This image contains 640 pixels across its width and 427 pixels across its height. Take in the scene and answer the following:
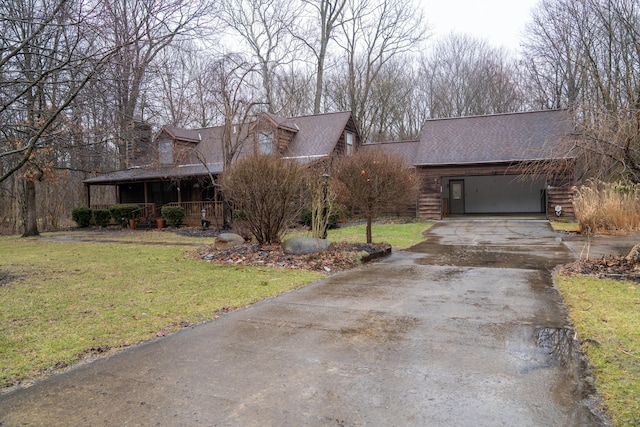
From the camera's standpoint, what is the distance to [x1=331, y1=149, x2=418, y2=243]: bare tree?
10758 mm

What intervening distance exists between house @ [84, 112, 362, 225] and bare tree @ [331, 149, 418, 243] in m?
9.03

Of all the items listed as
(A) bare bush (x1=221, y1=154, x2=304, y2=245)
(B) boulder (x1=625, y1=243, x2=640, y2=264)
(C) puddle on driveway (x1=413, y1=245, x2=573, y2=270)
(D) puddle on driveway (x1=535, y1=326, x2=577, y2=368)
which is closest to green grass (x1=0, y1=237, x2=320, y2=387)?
(A) bare bush (x1=221, y1=154, x2=304, y2=245)

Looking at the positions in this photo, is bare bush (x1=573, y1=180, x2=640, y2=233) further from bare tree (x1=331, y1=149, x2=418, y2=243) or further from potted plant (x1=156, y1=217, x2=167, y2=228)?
potted plant (x1=156, y1=217, x2=167, y2=228)

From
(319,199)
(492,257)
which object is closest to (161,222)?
(319,199)

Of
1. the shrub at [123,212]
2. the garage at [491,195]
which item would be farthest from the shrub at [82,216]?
the garage at [491,195]

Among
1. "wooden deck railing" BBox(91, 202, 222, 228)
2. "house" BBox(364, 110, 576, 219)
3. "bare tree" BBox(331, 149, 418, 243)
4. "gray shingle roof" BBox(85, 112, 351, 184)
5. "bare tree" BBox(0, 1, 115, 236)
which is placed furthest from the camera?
"gray shingle roof" BBox(85, 112, 351, 184)

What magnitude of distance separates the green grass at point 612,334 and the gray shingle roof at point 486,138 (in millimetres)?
15390

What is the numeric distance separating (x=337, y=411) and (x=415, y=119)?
33943mm

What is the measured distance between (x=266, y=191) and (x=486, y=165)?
15.2 m

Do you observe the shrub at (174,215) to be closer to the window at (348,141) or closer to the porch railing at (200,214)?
the porch railing at (200,214)

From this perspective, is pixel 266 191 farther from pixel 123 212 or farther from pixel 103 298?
pixel 123 212

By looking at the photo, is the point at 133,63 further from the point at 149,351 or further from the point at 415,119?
the point at 415,119

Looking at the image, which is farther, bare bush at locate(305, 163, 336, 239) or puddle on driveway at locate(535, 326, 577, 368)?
bare bush at locate(305, 163, 336, 239)

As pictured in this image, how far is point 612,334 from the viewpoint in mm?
4156
